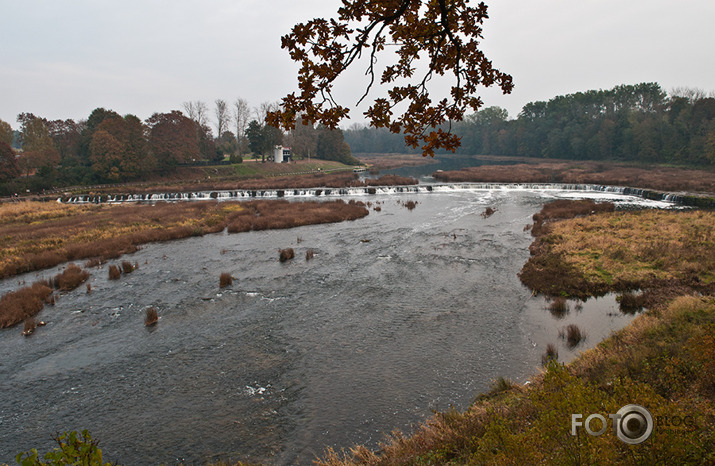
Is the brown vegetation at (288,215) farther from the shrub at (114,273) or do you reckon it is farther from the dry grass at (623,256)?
the dry grass at (623,256)

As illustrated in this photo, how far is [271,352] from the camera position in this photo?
1255cm

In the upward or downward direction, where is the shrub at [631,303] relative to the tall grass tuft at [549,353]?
upward

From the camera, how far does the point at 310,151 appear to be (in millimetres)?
116812

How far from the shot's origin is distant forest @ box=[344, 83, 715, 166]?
257 feet

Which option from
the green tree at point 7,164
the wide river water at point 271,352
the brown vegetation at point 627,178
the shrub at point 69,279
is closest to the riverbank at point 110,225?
the shrub at point 69,279

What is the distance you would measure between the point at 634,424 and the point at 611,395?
3.38 m

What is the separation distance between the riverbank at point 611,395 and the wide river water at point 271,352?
51.9 inches

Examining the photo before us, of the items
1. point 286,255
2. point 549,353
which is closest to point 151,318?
point 286,255

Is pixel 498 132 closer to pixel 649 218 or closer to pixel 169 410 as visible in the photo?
pixel 649 218

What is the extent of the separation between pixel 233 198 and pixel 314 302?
134 feet

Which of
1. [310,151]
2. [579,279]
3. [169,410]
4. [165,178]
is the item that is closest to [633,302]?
[579,279]

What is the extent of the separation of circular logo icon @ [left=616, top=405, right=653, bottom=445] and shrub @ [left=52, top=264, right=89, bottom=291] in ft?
73.5

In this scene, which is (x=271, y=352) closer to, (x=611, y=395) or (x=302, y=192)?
(x=611, y=395)

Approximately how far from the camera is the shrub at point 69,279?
18984 millimetres
